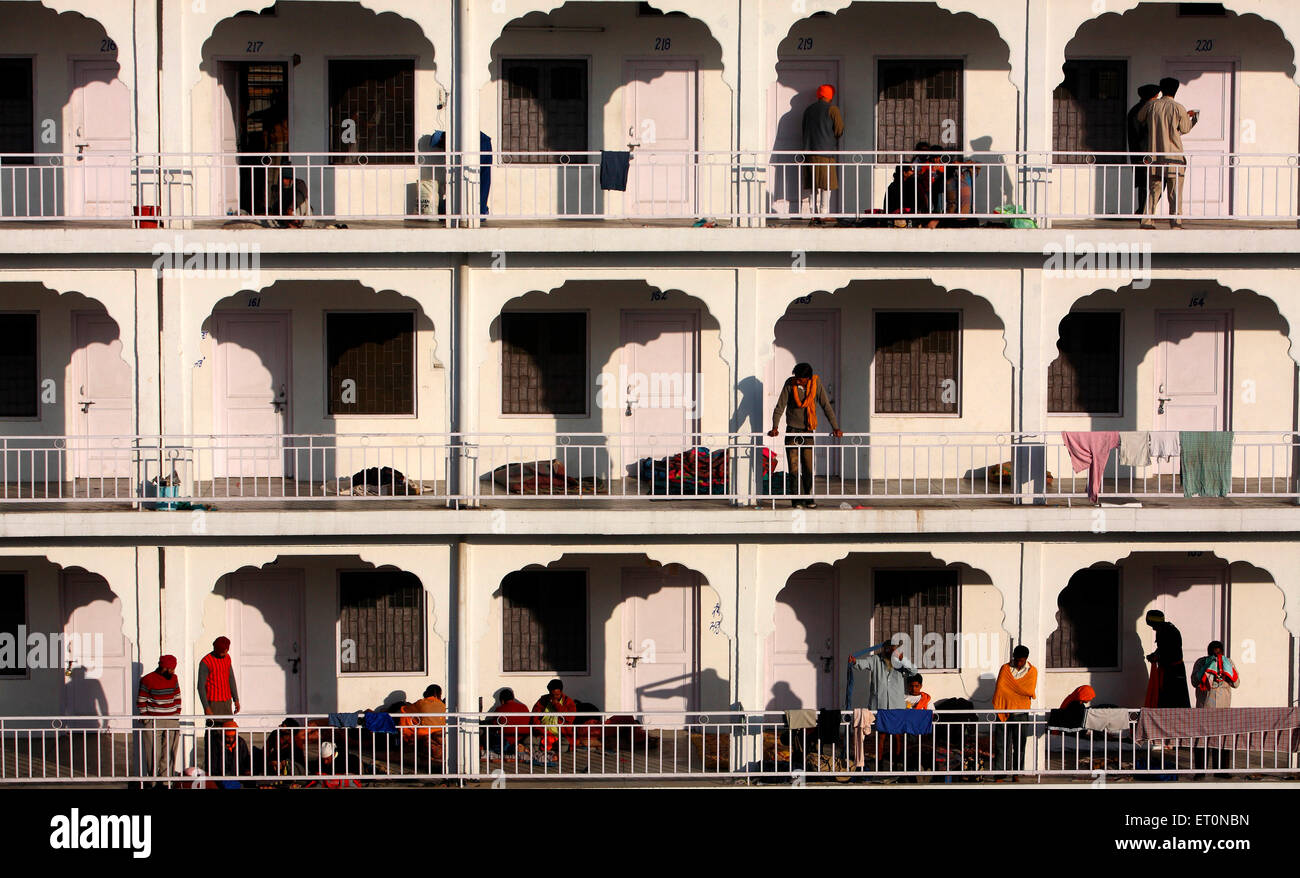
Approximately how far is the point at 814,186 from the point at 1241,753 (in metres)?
8.47

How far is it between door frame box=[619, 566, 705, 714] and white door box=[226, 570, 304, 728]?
4.19 meters

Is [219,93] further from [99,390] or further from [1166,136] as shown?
[1166,136]

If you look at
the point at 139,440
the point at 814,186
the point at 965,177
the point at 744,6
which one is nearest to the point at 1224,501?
the point at 965,177

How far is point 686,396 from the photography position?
18938 millimetres

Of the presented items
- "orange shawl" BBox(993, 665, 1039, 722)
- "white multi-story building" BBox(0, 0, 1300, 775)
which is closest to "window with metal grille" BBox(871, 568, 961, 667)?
"white multi-story building" BBox(0, 0, 1300, 775)

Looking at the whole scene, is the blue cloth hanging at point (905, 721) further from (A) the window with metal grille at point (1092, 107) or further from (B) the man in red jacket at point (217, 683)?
(A) the window with metal grille at point (1092, 107)

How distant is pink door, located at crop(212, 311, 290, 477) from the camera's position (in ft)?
61.5

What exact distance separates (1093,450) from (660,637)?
6.02m

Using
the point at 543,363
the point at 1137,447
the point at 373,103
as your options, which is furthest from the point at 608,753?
the point at 373,103

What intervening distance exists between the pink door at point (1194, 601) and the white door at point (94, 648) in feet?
44.5

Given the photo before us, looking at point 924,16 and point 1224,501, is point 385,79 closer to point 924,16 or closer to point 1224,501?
point 924,16

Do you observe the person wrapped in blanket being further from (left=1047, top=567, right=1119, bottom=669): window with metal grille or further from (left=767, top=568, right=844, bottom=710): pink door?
(left=1047, top=567, right=1119, bottom=669): window with metal grille

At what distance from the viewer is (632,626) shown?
747 inches
